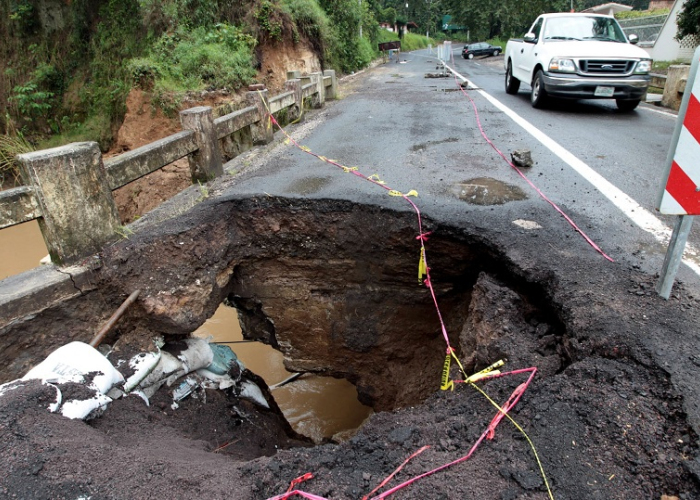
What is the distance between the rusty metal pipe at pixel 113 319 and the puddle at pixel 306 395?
9.94 feet

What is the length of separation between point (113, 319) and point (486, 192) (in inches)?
149

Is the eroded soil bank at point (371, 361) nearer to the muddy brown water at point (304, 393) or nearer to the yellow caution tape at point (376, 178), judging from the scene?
the yellow caution tape at point (376, 178)

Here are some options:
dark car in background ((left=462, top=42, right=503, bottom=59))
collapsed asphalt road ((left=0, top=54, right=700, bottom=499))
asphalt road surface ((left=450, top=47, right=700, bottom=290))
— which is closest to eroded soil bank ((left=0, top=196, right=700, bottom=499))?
collapsed asphalt road ((left=0, top=54, right=700, bottom=499))

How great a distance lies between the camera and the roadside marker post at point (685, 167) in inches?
90.9

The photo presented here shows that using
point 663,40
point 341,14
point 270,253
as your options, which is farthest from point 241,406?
point 663,40

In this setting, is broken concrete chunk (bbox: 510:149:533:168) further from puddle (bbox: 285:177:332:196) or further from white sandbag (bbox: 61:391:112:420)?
white sandbag (bbox: 61:391:112:420)

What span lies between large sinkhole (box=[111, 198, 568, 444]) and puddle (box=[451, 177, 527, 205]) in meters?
0.67

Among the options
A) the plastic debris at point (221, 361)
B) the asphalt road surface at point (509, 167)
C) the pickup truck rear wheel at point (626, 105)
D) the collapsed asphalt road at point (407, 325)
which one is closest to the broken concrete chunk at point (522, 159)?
the asphalt road surface at point (509, 167)

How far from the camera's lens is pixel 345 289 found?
16.6 ft

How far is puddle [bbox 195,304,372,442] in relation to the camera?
7004 mm

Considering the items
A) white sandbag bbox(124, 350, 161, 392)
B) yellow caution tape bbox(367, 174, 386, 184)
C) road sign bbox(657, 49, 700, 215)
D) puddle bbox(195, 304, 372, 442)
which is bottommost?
puddle bbox(195, 304, 372, 442)

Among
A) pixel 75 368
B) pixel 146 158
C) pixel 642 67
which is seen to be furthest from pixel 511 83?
pixel 75 368

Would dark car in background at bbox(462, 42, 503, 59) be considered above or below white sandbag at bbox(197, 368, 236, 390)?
above

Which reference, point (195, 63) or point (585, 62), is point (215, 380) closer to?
point (195, 63)
